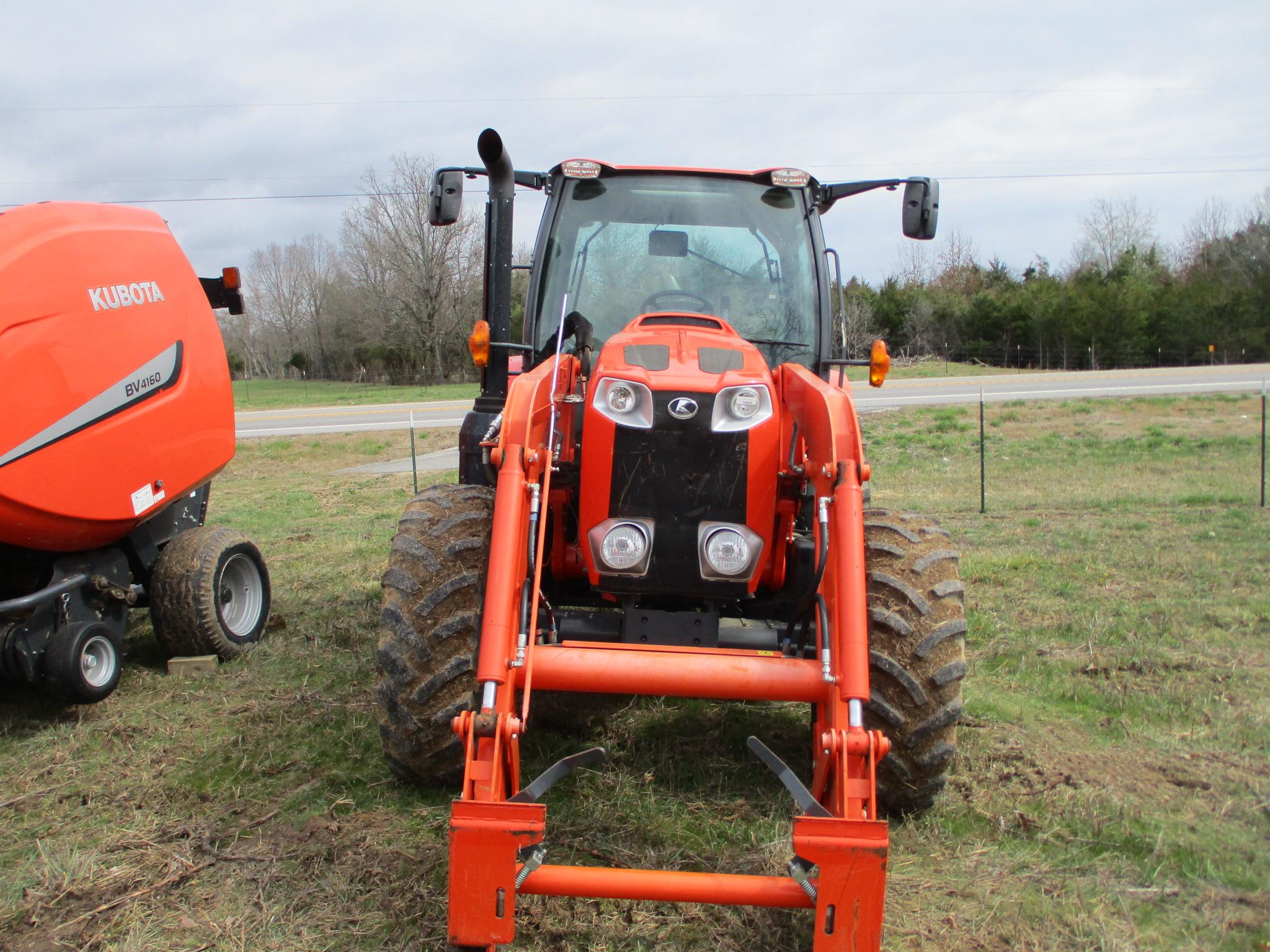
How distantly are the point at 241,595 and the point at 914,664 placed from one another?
4160 millimetres

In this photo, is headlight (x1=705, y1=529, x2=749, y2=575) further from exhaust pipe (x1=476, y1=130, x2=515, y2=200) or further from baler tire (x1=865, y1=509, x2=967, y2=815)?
exhaust pipe (x1=476, y1=130, x2=515, y2=200)

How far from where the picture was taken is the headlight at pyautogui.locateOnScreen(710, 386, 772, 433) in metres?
3.38

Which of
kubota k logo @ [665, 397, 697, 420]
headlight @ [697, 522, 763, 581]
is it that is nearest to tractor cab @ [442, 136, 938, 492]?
kubota k logo @ [665, 397, 697, 420]

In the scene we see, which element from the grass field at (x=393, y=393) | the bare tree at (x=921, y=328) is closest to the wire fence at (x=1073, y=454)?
the grass field at (x=393, y=393)

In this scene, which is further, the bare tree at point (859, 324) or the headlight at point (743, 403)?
the bare tree at point (859, 324)

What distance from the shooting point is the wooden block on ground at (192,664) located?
17.8 feet

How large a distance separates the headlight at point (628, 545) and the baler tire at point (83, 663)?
2.64 m

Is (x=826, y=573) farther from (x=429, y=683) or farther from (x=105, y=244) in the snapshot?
(x=105, y=244)

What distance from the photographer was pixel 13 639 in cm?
437

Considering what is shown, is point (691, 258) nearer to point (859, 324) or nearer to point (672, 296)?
point (672, 296)

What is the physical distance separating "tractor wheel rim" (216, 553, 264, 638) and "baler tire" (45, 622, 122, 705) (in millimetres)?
892

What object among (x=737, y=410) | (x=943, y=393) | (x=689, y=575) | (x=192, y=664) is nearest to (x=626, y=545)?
(x=689, y=575)

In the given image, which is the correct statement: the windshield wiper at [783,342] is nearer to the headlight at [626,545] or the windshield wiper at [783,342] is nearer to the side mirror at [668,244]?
the side mirror at [668,244]

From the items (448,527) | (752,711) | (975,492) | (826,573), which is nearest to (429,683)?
(448,527)
